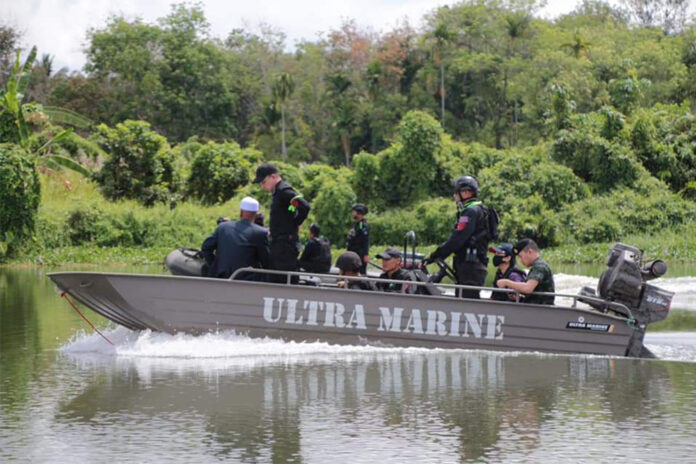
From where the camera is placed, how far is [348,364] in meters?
11.5

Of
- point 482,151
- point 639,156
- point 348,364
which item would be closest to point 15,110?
point 482,151

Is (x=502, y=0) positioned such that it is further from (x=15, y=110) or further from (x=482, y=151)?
(x=15, y=110)

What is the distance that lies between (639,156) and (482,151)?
5495 mm

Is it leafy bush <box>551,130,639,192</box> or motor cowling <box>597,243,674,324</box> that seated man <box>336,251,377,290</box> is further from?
leafy bush <box>551,130,639,192</box>

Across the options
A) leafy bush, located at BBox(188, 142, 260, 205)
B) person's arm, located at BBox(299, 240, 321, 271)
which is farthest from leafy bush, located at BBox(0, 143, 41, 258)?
person's arm, located at BBox(299, 240, 321, 271)

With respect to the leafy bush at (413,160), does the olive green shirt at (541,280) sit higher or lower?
lower

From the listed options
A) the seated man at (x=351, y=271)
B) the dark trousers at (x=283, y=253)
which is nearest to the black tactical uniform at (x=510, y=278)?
the seated man at (x=351, y=271)

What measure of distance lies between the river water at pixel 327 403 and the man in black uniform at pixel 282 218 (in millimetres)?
869

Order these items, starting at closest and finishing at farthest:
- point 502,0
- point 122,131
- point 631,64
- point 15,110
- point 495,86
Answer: point 15,110 → point 122,131 → point 631,64 → point 495,86 → point 502,0

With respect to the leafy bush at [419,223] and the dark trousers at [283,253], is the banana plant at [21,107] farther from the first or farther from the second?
the dark trousers at [283,253]

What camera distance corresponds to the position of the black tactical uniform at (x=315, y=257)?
12.7m

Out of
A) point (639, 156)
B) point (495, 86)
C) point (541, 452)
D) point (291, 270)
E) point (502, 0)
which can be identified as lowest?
point (541, 452)

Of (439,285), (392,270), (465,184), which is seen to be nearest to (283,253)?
(392,270)

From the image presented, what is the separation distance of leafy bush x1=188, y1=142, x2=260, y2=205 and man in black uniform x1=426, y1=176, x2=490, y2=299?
30.1m
